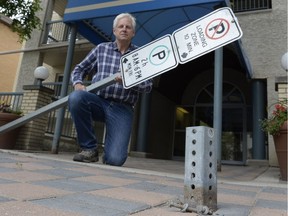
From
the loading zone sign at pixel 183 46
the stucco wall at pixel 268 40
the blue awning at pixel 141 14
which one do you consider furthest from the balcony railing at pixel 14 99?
the stucco wall at pixel 268 40

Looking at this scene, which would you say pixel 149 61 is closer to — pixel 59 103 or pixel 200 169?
pixel 200 169

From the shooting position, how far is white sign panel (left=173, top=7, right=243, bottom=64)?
190cm

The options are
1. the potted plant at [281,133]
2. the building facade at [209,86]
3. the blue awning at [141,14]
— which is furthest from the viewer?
the building facade at [209,86]

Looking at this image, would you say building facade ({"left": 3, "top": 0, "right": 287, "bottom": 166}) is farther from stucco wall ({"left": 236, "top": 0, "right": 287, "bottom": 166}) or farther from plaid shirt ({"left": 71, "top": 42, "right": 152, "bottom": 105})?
plaid shirt ({"left": 71, "top": 42, "right": 152, "bottom": 105})

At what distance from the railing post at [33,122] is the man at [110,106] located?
110 inches

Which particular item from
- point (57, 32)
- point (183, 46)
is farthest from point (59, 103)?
point (57, 32)

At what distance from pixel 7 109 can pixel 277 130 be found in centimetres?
482

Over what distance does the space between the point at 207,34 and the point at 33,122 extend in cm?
523

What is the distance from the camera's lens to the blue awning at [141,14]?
16.8 feet

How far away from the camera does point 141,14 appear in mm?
6480

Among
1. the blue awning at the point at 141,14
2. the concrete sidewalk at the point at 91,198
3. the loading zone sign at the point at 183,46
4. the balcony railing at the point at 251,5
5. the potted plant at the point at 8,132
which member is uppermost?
the balcony railing at the point at 251,5

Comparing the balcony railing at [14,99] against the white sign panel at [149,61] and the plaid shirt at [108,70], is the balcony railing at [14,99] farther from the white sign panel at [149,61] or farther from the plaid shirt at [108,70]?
the white sign panel at [149,61]

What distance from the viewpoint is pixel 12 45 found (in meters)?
17.8

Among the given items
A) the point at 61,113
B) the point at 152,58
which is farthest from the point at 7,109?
the point at 152,58
